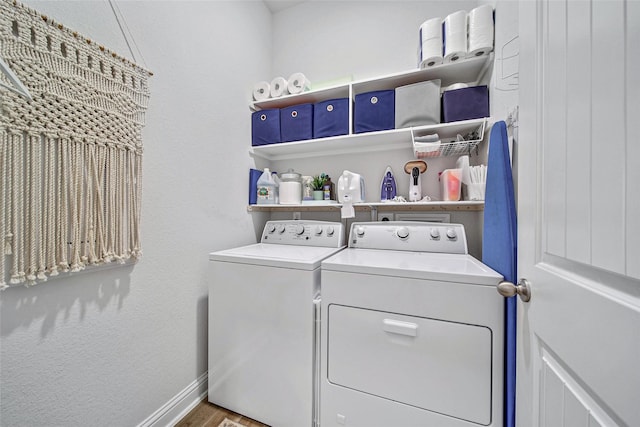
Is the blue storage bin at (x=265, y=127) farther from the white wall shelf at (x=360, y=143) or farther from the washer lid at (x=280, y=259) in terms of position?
the washer lid at (x=280, y=259)

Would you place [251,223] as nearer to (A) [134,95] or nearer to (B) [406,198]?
(A) [134,95]

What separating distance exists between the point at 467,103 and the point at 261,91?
5.06 feet

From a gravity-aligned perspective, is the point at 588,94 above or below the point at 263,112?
below

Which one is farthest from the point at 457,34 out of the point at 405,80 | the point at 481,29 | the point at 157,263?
the point at 157,263

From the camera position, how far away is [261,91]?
1.97 m

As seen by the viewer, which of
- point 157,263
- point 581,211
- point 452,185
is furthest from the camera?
point 452,185

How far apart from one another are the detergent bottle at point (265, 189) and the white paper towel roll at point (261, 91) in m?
0.63

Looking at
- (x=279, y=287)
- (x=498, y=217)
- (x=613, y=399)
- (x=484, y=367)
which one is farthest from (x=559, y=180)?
(x=279, y=287)

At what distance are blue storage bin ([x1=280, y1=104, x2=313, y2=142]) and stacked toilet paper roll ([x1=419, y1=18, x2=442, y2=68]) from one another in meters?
0.84

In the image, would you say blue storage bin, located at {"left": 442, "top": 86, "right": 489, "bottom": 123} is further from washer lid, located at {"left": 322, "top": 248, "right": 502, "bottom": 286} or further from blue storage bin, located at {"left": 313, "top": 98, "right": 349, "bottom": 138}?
washer lid, located at {"left": 322, "top": 248, "right": 502, "bottom": 286}

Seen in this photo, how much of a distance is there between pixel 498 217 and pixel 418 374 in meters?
0.77

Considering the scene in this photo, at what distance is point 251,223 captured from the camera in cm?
201

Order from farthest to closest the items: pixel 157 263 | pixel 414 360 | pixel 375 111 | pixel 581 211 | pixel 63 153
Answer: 1. pixel 375 111
2. pixel 157 263
3. pixel 414 360
4. pixel 63 153
5. pixel 581 211

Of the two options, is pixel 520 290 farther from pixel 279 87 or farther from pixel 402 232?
pixel 279 87
